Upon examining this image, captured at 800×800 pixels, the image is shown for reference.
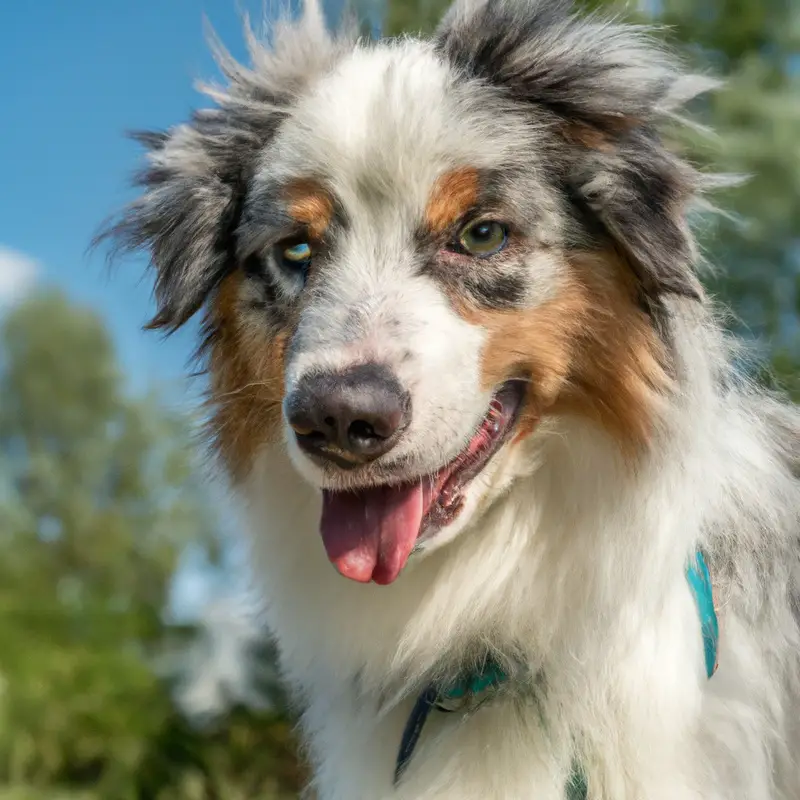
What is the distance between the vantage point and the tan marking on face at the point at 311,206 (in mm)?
2346

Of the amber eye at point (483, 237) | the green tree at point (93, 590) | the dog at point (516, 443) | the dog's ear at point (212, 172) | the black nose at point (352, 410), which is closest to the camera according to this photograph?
the black nose at point (352, 410)

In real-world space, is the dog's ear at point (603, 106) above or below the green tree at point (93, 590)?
above

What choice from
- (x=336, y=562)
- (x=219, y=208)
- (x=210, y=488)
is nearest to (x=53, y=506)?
(x=210, y=488)

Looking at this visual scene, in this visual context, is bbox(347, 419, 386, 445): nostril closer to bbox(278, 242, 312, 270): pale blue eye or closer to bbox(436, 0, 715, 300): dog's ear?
bbox(278, 242, 312, 270): pale blue eye

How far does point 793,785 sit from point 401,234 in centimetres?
180

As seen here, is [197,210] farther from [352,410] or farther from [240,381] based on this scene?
[352,410]

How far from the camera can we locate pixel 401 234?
2.29 meters

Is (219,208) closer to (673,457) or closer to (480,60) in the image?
(480,60)

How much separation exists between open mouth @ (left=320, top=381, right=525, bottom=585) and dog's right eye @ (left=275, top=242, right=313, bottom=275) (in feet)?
2.09

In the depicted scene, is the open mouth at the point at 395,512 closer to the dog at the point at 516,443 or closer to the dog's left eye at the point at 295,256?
the dog at the point at 516,443

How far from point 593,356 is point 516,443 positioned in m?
0.30

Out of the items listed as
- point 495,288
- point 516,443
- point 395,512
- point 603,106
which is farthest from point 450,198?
point 395,512

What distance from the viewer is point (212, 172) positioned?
2633mm

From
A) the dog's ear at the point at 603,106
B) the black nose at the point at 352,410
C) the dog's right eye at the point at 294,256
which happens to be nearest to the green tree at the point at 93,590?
the dog's right eye at the point at 294,256
